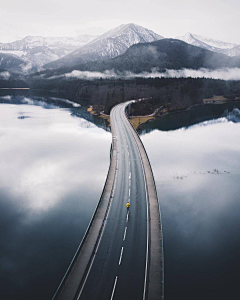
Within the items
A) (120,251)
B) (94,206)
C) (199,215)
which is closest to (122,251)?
(120,251)

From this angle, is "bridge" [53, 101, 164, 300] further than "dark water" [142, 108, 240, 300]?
No

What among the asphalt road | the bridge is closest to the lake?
the bridge

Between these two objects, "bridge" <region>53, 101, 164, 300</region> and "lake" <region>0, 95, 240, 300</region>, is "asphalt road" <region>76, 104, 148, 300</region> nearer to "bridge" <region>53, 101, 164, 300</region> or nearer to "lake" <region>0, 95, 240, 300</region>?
"bridge" <region>53, 101, 164, 300</region>

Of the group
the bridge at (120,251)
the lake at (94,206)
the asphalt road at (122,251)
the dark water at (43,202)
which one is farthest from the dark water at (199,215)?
the dark water at (43,202)

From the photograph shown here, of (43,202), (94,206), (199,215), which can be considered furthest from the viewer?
(43,202)

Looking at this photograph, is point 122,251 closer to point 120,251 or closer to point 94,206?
point 120,251

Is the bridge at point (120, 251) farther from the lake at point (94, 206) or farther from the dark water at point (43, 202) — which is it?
the dark water at point (43, 202)
